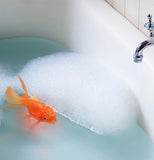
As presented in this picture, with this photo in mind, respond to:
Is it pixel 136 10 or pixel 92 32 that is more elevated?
pixel 136 10

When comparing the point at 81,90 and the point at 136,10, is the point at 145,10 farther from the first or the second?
the point at 81,90

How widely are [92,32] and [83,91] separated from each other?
30 centimetres

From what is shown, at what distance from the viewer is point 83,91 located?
172 centimetres

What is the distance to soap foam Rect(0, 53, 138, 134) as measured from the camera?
1586 mm

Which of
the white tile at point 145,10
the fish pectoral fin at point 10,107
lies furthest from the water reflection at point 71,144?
A: the white tile at point 145,10

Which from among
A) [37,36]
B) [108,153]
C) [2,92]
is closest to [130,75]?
[108,153]

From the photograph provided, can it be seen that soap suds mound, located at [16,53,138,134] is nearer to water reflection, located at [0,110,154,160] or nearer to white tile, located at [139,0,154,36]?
water reflection, located at [0,110,154,160]

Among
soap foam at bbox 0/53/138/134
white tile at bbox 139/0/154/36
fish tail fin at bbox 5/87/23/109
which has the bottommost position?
fish tail fin at bbox 5/87/23/109

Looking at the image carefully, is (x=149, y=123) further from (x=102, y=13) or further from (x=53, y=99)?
(x=102, y=13)

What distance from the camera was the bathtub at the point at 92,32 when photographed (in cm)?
153

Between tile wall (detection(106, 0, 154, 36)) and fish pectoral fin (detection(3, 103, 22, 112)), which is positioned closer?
tile wall (detection(106, 0, 154, 36))

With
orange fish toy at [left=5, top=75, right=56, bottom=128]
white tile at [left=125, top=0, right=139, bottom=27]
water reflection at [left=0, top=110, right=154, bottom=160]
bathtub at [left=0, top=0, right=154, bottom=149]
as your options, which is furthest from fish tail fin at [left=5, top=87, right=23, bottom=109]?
white tile at [left=125, top=0, right=139, bottom=27]

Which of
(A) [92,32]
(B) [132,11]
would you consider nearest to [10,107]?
(A) [92,32]

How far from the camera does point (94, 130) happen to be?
1.56 meters
